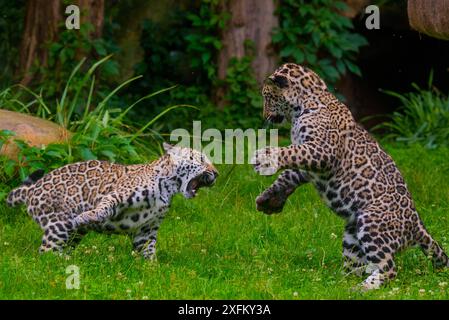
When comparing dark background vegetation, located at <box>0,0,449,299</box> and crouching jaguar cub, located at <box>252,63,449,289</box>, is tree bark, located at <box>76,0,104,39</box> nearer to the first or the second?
dark background vegetation, located at <box>0,0,449,299</box>

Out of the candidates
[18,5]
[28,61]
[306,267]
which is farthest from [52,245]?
[18,5]

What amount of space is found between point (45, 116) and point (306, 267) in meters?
5.29

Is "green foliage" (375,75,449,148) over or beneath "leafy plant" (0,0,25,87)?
beneath

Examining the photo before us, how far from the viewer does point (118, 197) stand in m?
8.21

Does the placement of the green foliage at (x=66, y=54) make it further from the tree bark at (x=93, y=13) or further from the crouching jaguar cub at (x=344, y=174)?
the crouching jaguar cub at (x=344, y=174)

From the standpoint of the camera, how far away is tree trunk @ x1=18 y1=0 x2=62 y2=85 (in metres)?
13.7

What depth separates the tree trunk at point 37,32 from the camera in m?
13.7

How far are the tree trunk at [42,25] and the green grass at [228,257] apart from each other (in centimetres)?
332

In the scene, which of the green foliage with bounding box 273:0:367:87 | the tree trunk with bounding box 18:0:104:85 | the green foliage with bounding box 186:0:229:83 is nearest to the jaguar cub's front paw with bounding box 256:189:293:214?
the tree trunk with bounding box 18:0:104:85

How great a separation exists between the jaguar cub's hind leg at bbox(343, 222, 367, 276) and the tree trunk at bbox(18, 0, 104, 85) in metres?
6.39

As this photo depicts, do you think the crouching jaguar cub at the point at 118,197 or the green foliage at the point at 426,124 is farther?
the green foliage at the point at 426,124

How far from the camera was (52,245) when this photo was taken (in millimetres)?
8398

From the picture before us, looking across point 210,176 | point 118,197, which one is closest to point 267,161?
point 210,176

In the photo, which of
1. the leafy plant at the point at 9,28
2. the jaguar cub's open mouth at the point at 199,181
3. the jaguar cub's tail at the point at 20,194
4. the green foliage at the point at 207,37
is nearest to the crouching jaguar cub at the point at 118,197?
the jaguar cub's open mouth at the point at 199,181
